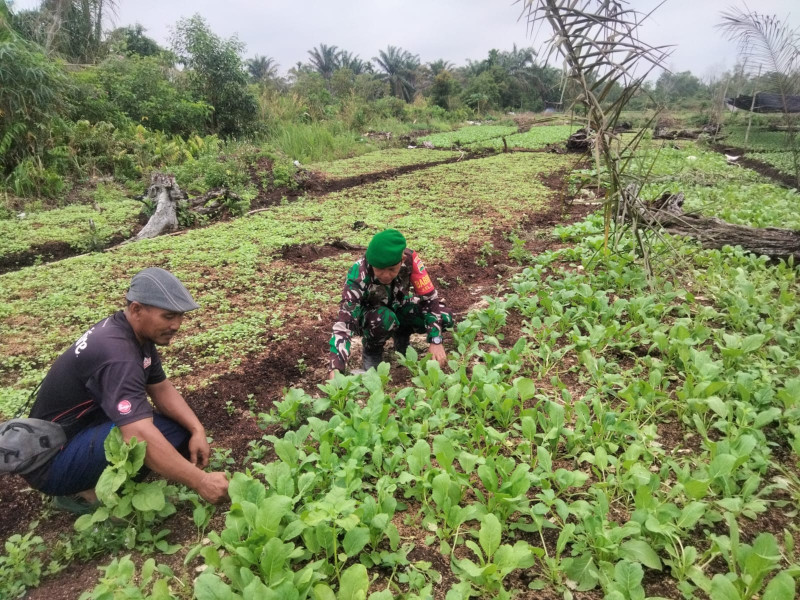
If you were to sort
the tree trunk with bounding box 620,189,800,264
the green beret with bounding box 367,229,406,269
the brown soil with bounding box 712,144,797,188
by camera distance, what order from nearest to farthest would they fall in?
the green beret with bounding box 367,229,406,269
the tree trunk with bounding box 620,189,800,264
the brown soil with bounding box 712,144,797,188

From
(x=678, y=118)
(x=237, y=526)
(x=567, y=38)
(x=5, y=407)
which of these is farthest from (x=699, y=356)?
(x=678, y=118)

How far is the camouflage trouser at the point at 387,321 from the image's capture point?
3.48 meters

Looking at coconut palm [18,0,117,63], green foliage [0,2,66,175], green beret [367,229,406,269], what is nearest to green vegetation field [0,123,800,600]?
green beret [367,229,406,269]

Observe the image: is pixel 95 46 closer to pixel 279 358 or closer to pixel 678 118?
pixel 279 358

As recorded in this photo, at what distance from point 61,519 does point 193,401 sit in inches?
40.7

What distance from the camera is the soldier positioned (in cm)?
309

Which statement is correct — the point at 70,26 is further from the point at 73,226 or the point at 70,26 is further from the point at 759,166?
the point at 759,166

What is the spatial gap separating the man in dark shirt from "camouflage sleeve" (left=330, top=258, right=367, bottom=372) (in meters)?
1.09

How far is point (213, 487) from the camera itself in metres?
2.12

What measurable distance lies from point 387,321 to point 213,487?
5.56 ft

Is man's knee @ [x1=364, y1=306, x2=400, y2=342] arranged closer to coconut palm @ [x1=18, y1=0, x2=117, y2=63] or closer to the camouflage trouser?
the camouflage trouser

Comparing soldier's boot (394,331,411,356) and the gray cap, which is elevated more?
the gray cap

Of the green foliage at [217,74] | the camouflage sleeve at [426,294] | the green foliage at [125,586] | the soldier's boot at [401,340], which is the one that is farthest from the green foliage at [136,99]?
the green foliage at [125,586]

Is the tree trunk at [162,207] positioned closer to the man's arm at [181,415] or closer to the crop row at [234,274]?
the crop row at [234,274]
